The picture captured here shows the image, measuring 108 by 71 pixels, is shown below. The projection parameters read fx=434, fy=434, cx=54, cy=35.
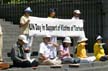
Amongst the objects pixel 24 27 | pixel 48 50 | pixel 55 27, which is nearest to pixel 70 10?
pixel 55 27

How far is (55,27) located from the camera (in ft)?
50.5

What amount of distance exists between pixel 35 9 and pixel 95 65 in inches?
310

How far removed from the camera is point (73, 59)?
13484 millimetres

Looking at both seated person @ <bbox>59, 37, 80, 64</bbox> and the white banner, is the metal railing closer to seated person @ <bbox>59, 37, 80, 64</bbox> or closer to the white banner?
the white banner

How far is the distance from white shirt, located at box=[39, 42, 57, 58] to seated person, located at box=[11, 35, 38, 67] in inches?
33.0

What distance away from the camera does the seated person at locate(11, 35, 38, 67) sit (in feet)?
39.2

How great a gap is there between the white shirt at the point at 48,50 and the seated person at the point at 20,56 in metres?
0.84

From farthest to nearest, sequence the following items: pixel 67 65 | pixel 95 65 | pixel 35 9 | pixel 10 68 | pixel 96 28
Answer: pixel 35 9 < pixel 96 28 < pixel 95 65 < pixel 67 65 < pixel 10 68

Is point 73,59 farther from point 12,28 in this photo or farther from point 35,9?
point 35,9

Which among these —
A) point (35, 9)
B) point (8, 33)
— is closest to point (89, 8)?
point (35, 9)

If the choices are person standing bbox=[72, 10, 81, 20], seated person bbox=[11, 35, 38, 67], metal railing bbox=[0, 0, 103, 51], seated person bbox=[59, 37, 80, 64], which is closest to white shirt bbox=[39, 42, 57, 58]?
seated person bbox=[59, 37, 80, 64]

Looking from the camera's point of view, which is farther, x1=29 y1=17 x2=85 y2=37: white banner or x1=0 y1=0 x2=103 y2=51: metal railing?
x1=0 y1=0 x2=103 y2=51: metal railing

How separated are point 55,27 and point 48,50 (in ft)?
7.66

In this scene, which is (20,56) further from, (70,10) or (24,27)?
(70,10)
